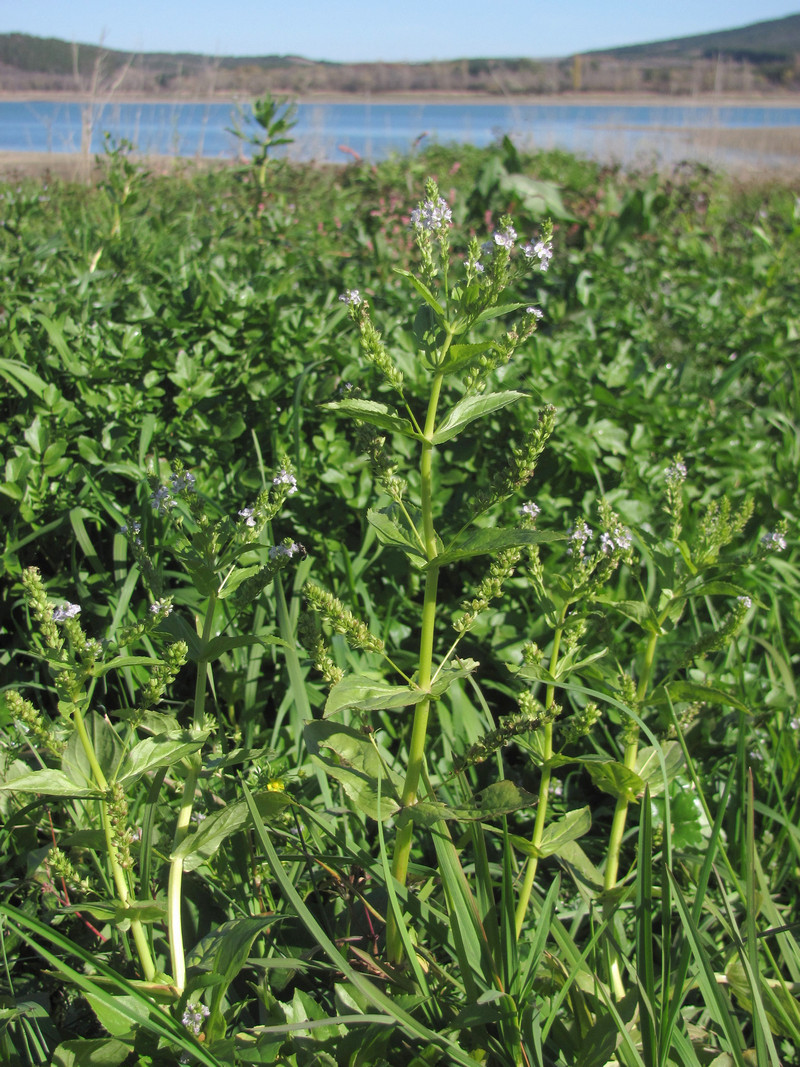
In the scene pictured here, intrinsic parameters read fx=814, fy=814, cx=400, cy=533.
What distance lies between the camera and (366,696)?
3.78 ft

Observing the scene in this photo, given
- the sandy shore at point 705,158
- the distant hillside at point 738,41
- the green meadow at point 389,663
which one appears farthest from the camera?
the distant hillside at point 738,41

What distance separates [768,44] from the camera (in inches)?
5113

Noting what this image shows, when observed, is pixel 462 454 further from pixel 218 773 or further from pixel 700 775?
pixel 218 773

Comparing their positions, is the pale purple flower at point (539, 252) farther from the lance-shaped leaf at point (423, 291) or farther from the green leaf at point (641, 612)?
the green leaf at point (641, 612)

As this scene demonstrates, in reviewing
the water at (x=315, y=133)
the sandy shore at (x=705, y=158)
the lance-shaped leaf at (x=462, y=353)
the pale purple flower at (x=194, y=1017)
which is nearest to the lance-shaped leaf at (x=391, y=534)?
the lance-shaped leaf at (x=462, y=353)

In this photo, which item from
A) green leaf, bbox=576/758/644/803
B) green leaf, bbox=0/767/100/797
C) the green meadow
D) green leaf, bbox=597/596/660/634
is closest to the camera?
green leaf, bbox=0/767/100/797

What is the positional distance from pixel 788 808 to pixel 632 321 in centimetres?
179

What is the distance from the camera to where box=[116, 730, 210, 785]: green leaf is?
1153 mm

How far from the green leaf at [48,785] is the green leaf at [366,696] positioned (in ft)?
1.14

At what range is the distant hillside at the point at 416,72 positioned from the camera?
899 centimetres

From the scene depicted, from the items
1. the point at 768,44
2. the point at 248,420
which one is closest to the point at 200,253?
the point at 248,420

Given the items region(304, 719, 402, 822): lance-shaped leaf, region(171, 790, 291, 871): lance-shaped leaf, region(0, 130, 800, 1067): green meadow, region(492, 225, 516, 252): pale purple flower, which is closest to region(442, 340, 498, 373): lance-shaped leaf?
region(0, 130, 800, 1067): green meadow

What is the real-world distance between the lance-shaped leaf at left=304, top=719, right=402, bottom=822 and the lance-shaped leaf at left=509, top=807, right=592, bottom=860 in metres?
0.22

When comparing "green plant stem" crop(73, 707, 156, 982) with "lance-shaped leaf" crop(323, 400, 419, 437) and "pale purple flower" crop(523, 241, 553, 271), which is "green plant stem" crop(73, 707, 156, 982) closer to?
"lance-shaped leaf" crop(323, 400, 419, 437)
